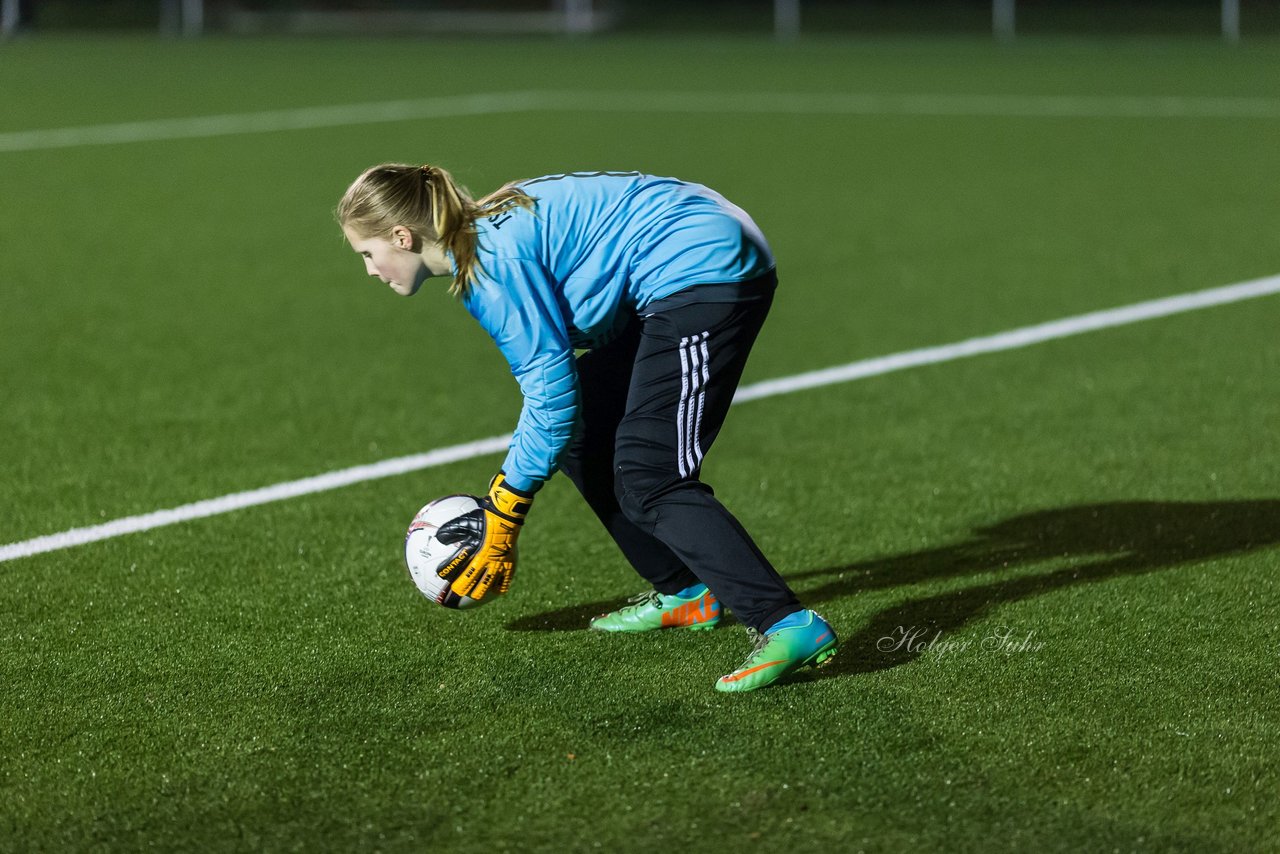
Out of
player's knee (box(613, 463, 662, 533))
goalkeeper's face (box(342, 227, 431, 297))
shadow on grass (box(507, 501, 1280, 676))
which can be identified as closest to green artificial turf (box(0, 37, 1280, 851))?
shadow on grass (box(507, 501, 1280, 676))

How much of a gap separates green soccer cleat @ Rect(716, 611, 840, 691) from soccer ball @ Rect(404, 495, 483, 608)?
2.32 feet

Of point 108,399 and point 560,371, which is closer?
point 560,371

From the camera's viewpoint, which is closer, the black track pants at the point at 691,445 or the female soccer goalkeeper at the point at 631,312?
the female soccer goalkeeper at the point at 631,312

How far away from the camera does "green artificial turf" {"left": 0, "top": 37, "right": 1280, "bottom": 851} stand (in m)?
3.54

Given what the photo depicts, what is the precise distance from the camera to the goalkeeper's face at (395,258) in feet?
12.8

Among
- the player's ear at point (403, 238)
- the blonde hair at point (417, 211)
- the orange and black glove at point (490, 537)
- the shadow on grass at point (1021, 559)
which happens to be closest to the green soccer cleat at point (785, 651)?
the shadow on grass at point (1021, 559)

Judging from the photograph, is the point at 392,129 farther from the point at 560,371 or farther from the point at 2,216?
the point at 560,371

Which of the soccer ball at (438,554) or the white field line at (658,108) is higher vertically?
the soccer ball at (438,554)

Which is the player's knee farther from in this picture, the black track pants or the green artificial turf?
the green artificial turf

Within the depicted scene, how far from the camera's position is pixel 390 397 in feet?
23.6

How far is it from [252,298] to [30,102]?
1113cm

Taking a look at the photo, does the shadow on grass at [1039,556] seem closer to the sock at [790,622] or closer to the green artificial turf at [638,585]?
the green artificial turf at [638,585]

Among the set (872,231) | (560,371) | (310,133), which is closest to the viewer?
(560,371)

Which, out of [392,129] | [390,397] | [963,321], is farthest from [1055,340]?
[392,129]
